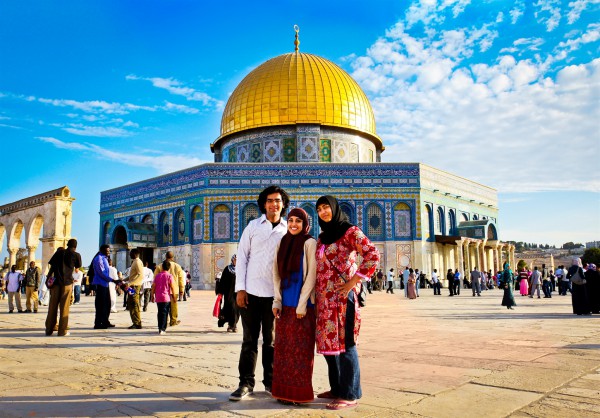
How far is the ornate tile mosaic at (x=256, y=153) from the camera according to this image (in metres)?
32.2

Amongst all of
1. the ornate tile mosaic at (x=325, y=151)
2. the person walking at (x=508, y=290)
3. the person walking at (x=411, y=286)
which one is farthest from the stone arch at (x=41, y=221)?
the person walking at (x=508, y=290)

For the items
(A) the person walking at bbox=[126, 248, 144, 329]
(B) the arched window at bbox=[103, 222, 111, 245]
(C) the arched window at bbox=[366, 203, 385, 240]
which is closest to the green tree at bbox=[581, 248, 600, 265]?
(C) the arched window at bbox=[366, 203, 385, 240]

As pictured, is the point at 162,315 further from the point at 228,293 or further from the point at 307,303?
the point at 307,303

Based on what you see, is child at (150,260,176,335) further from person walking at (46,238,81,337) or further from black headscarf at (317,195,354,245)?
black headscarf at (317,195,354,245)

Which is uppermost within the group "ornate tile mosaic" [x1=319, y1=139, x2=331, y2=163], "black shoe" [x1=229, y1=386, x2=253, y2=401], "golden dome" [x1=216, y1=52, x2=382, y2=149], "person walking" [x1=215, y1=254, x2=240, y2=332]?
"golden dome" [x1=216, y1=52, x2=382, y2=149]

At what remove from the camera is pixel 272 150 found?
1252 inches

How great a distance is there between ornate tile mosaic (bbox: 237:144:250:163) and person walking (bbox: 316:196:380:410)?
29.2 m

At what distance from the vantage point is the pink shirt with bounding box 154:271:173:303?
25.5 feet

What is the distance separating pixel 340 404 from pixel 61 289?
227 inches

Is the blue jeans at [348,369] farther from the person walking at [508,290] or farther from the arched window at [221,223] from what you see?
the arched window at [221,223]

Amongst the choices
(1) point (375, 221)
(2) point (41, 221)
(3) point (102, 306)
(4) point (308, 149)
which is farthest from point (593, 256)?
(3) point (102, 306)

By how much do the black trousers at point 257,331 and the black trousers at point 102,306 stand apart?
5.21m

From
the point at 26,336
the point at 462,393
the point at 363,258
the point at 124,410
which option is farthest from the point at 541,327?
the point at 26,336

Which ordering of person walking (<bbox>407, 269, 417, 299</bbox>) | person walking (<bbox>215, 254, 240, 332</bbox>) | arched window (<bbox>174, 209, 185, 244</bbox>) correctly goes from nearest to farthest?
person walking (<bbox>215, 254, 240, 332</bbox>) < person walking (<bbox>407, 269, 417, 299</bbox>) < arched window (<bbox>174, 209, 185, 244</bbox>)
